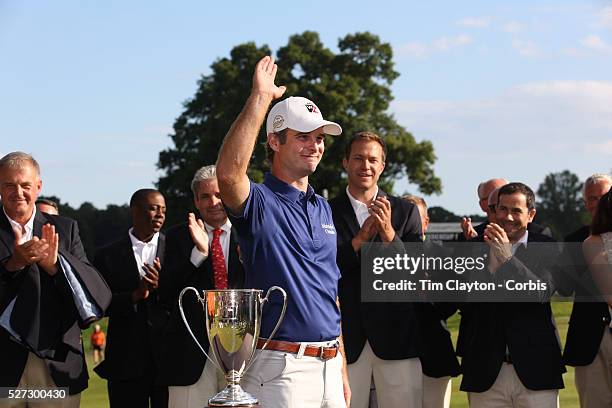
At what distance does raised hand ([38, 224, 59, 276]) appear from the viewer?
6.30 m

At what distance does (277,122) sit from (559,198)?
13784 centimetres

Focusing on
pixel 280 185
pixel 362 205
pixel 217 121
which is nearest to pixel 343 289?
pixel 362 205

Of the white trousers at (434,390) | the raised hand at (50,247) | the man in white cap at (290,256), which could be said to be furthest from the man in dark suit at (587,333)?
the raised hand at (50,247)

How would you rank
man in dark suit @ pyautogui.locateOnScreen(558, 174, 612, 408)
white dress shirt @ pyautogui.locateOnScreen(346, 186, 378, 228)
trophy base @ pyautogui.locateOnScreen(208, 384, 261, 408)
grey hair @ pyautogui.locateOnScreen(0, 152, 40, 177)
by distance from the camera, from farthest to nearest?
1. white dress shirt @ pyautogui.locateOnScreen(346, 186, 378, 228)
2. man in dark suit @ pyautogui.locateOnScreen(558, 174, 612, 408)
3. grey hair @ pyautogui.locateOnScreen(0, 152, 40, 177)
4. trophy base @ pyautogui.locateOnScreen(208, 384, 261, 408)

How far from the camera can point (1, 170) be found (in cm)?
669

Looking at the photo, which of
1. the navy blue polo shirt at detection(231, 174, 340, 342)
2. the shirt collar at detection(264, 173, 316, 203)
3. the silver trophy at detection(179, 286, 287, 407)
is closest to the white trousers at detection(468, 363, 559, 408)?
the navy blue polo shirt at detection(231, 174, 340, 342)

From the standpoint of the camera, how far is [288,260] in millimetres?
5059

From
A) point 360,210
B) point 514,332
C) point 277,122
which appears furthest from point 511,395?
point 277,122

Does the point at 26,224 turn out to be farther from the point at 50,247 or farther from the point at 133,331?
the point at 133,331

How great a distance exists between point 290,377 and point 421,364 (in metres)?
2.86

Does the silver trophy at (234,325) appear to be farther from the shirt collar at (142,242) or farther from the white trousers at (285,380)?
the shirt collar at (142,242)

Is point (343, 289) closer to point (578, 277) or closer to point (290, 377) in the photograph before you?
point (578, 277)

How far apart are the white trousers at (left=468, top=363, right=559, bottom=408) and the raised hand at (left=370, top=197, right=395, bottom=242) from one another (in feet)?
4.38

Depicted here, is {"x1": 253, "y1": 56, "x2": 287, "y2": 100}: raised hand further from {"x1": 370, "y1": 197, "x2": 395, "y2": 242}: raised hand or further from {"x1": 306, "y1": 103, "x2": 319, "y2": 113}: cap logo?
{"x1": 370, "y1": 197, "x2": 395, "y2": 242}: raised hand
